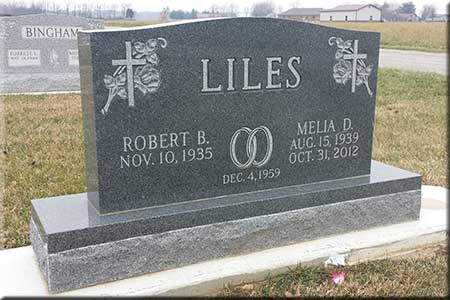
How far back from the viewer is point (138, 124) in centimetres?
301

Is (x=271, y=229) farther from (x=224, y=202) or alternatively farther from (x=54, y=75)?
(x=54, y=75)

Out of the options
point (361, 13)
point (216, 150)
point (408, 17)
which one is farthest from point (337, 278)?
point (408, 17)

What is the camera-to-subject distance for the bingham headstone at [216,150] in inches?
114

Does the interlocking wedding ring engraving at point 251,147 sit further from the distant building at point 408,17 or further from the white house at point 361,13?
the distant building at point 408,17

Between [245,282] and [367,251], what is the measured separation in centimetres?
91

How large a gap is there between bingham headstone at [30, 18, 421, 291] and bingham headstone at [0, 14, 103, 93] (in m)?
7.80

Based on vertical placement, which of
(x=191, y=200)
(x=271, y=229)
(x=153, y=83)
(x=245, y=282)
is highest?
(x=153, y=83)

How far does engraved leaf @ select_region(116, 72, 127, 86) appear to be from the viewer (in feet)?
9.50

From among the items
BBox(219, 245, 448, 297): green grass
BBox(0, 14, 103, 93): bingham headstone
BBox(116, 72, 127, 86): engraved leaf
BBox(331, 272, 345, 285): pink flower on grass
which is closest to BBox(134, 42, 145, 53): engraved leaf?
BBox(116, 72, 127, 86): engraved leaf

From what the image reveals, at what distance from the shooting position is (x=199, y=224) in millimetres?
3146

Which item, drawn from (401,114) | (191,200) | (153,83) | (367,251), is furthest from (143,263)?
(401,114)

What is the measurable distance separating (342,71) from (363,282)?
1.44 m

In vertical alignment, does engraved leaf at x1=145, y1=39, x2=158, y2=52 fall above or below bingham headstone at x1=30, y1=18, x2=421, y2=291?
above

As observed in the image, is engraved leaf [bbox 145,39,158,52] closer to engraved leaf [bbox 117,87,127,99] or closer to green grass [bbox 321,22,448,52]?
engraved leaf [bbox 117,87,127,99]
